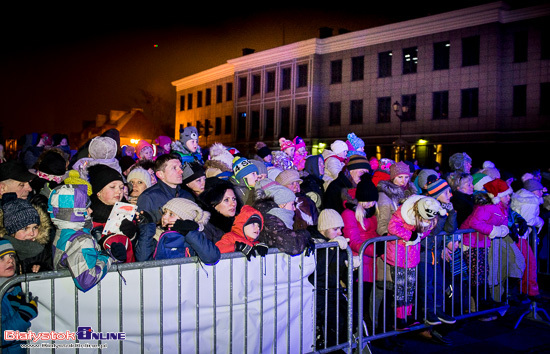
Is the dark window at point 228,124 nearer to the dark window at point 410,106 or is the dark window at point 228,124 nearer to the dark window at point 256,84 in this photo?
the dark window at point 256,84

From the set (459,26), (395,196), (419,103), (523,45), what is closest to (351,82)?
(419,103)

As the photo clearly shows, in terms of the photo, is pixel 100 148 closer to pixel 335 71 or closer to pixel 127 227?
pixel 127 227

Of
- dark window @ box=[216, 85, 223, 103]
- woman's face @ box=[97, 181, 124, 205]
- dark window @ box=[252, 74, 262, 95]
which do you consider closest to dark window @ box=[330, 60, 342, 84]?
dark window @ box=[252, 74, 262, 95]

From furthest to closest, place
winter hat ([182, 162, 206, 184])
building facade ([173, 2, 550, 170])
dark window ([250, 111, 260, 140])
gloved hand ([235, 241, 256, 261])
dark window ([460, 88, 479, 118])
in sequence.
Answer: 1. dark window ([250, 111, 260, 140])
2. dark window ([460, 88, 479, 118])
3. building facade ([173, 2, 550, 170])
4. winter hat ([182, 162, 206, 184])
5. gloved hand ([235, 241, 256, 261])

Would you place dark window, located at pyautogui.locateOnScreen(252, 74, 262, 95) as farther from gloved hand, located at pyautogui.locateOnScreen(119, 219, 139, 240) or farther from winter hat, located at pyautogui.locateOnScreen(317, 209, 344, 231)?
gloved hand, located at pyautogui.locateOnScreen(119, 219, 139, 240)

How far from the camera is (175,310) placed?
419 cm

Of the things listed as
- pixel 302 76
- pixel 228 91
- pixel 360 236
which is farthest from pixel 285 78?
pixel 360 236

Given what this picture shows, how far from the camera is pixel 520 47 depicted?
30.0 meters

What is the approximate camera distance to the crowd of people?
3.98m

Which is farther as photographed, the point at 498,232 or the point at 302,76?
the point at 302,76

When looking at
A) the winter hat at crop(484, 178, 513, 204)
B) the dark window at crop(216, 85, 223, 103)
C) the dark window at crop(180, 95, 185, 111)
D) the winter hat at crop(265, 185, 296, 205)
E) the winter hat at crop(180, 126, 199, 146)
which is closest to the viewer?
the winter hat at crop(265, 185, 296, 205)

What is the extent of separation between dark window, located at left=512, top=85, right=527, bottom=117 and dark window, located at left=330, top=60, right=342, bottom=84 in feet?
44.6

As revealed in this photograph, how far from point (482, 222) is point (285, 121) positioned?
1456 inches

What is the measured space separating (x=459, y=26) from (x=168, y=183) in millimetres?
31399
